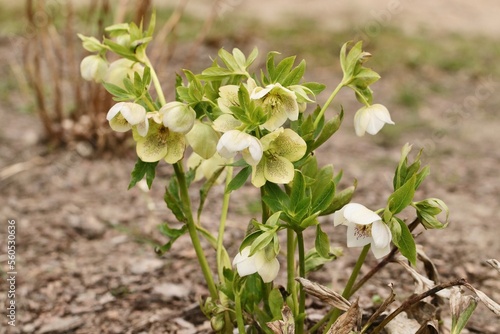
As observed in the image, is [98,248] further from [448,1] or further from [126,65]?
[448,1]

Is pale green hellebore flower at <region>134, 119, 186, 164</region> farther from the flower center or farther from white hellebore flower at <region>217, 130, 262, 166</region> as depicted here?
the flower center

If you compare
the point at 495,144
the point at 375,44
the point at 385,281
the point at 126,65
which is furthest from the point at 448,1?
the point at 126,65

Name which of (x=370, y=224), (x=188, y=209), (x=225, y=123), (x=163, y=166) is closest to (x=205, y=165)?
(x=188, y=209)

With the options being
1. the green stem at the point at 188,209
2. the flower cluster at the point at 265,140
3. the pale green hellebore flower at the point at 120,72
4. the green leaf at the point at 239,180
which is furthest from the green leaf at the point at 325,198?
the pale green hellebore flower at the point at 120,72

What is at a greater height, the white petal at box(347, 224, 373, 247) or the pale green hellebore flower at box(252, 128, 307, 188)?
the pale green hellebore flower at box(252, 128, 307, 188)

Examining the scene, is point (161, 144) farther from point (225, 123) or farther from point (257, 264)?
point (257, 264)

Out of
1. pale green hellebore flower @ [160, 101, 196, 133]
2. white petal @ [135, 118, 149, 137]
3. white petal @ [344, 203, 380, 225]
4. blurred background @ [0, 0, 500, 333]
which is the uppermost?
pale green hellebore flower @ [160, 101, 196, 133]

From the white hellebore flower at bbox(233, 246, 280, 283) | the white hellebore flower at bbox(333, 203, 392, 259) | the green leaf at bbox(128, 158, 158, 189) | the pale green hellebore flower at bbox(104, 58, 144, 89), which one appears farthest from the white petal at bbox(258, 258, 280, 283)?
the pale green hellebore flower at bbox(104, 58, 144, 89)
